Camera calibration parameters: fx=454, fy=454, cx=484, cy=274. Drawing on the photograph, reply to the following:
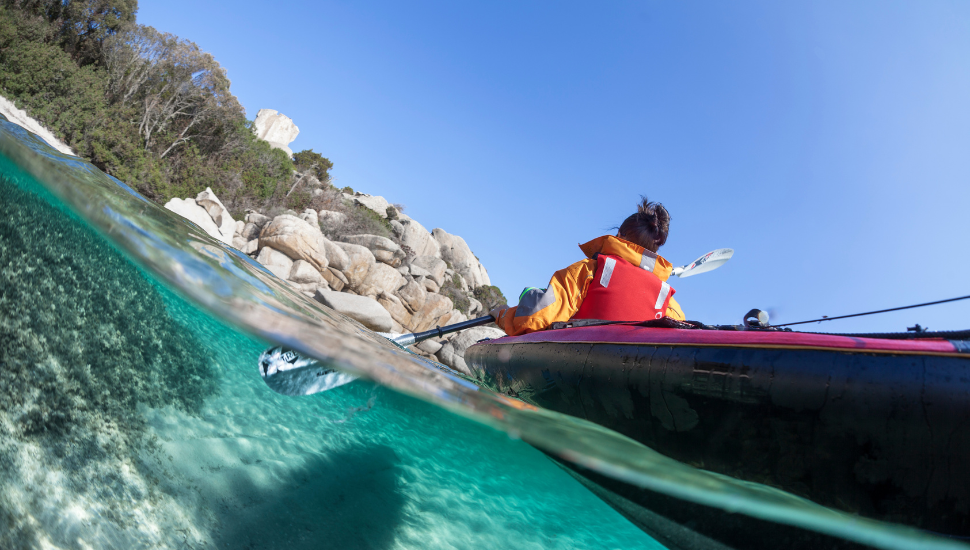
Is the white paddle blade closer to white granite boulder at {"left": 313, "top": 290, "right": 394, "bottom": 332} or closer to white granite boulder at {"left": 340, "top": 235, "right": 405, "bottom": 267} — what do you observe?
white granite boulder at {"left": 313, "top": 290, "right": 394, "bottom": 332}

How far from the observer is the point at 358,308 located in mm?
12031

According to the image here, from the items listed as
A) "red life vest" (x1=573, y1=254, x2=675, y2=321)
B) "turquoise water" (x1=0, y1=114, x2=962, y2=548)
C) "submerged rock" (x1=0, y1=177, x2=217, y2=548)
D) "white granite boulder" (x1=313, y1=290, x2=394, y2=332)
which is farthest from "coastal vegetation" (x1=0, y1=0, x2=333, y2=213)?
"red life vest" (x1=573, y1=254, x2=675, y2=321)

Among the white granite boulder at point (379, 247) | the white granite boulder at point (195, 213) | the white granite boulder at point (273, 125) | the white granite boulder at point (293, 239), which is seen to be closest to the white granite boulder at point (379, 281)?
the white granite boulder at point (379, 247)

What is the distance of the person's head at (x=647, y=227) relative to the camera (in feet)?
12.1

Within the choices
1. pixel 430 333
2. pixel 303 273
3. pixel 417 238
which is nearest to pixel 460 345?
pixel 303 273

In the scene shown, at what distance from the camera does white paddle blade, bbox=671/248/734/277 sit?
217 inches

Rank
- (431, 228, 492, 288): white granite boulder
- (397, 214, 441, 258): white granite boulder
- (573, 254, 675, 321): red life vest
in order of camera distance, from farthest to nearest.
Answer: (431, 228, 492, 288): white granite boulder, (397, 214, 441, 258): white granite boulder, (573, 254, 675, 321): red life vest

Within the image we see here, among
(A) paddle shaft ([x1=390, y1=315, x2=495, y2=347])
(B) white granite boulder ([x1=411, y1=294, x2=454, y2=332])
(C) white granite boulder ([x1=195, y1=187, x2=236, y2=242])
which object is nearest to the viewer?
(A) paddle shaft ([x1=390, y1=315, x2=495, y2=347])

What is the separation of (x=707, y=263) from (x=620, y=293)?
287 cm

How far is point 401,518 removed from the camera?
1549 mm

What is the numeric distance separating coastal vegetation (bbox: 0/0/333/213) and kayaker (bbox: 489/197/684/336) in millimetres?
13445

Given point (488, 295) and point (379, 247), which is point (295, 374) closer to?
point (379, 247)

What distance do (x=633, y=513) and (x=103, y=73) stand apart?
1946 cm

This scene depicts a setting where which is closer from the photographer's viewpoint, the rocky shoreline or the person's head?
the person's head
